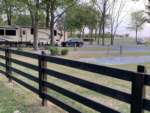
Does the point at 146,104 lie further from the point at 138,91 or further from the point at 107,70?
the point at 107,70

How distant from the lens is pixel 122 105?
3.91 meters

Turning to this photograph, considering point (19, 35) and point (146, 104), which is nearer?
point (146, 104)

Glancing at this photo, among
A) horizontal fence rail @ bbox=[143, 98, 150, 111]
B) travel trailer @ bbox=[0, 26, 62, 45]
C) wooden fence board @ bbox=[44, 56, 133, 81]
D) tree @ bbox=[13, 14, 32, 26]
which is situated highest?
tree @ bbox=[13, 14, 32, 26]

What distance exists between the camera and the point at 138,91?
6.50 feet

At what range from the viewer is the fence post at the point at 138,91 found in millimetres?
1951

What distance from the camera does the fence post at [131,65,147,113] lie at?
6.40 feet

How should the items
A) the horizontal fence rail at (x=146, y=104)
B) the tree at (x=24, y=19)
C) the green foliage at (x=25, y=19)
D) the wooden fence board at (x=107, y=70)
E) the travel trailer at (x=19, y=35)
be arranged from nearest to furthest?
the horizontal fence rail at (x=146, y=104) → the wooden fence board at (x=107, y=70) → the travel trailer at (x=19, y=35) → the tree at (x=24, y=19) → the green foliage at (x=25, y=19)

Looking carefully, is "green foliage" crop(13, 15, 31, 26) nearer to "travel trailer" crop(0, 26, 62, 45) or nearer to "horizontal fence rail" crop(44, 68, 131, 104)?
"travel trailer" crop(0, 26, 62, 45)

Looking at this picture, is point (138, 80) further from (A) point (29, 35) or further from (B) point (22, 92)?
(A) point (29, 35)

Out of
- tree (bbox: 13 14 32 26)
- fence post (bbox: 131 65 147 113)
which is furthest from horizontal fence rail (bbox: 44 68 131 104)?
tree (bbox: 13 14 32 26)

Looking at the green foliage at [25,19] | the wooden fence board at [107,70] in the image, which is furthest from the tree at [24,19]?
the wooden fence board at [107,70]

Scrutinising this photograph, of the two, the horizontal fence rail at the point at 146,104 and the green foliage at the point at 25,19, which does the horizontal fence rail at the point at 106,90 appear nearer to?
the horizontal fence rail at the point at 146,104

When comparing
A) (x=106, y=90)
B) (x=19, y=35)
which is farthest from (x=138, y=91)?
(x=19, y=35)

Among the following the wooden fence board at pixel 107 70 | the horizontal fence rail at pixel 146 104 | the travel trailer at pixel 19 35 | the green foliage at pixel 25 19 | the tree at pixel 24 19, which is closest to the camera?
the horizontal fence rail at pixel 146 104
